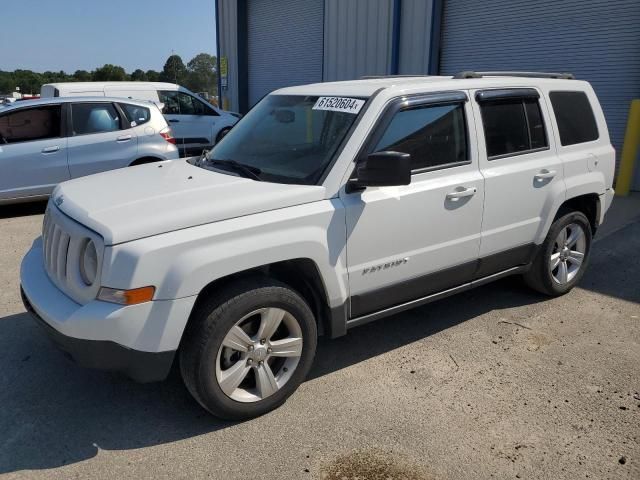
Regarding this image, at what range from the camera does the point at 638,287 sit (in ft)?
16.6

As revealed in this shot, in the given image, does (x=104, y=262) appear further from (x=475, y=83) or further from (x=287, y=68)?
(x=287, y=68)

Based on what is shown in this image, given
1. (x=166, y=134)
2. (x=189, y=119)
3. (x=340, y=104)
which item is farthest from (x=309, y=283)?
(x=189, y=119)

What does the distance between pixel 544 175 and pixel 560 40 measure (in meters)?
7.08

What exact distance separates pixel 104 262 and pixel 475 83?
282cm

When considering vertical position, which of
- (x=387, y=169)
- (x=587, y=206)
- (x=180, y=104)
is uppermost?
(x=387, y=169)

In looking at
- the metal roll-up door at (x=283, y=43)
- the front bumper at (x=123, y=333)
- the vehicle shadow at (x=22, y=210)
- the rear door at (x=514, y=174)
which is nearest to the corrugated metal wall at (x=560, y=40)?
the metal roll-up door at (x=283, y=43)

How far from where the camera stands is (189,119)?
497 inches

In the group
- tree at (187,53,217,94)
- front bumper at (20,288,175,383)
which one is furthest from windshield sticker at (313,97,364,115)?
tree at (187,53,217,94)

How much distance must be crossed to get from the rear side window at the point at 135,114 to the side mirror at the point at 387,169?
5898 mm

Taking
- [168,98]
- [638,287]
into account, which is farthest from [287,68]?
[638,287]

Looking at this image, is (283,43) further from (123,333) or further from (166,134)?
(123,333)

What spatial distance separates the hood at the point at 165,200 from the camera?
2701mm

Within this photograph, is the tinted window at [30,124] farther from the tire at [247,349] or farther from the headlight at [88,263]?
the tire at [247,349]

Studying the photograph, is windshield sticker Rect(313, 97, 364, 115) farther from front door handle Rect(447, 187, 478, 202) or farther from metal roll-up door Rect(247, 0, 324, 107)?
metal roll-up door Rect(247, 0, 324, 107)
